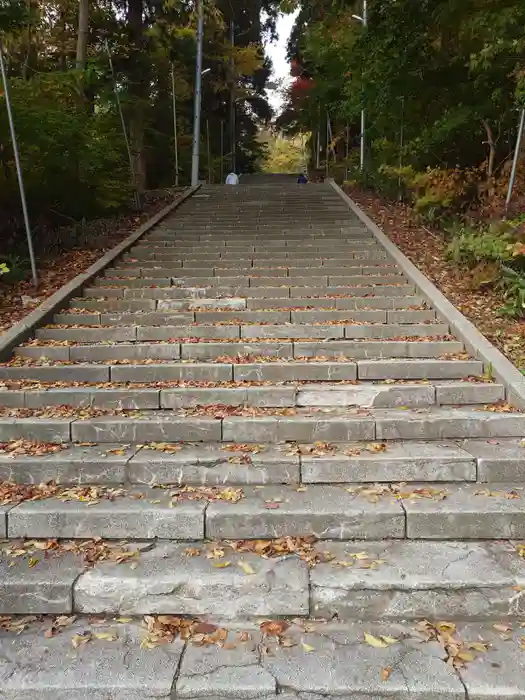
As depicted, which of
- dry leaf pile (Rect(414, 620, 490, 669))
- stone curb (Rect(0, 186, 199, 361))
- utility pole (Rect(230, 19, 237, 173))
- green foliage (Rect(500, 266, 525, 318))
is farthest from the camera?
utility pole (Rect(230, 19, 237, 173))

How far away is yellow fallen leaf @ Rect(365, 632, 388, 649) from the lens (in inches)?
104

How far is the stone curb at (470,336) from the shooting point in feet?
15.0

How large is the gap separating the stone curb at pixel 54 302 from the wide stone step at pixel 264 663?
340 centimetres

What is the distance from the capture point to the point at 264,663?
2.53 m

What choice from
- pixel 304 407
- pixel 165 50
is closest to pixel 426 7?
pixel 304 407

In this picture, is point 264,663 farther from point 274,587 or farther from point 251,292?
point 251,292

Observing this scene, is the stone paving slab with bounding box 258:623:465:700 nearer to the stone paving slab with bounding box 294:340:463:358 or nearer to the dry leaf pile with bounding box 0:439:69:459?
the dry leaf pile with bounding box 0:439:69:459

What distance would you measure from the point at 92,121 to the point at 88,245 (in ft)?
10.5

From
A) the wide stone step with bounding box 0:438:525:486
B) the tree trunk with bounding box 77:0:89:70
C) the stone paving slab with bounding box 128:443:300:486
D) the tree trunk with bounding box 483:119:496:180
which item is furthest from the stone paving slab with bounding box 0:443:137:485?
the tree trunk with bounding box 77:0:89:70

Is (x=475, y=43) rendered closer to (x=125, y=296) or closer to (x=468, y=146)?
(x=468, y=146)

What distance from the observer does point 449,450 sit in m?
3.92

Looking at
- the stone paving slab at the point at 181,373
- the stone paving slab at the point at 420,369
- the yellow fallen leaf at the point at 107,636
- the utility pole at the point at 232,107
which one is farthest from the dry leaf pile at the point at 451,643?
the utility pole at the point at 232,107

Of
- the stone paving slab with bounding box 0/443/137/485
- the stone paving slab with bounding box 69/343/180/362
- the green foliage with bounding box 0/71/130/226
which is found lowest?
the stone paving slab with bounding box 0/443/137/485

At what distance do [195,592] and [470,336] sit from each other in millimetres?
3802
